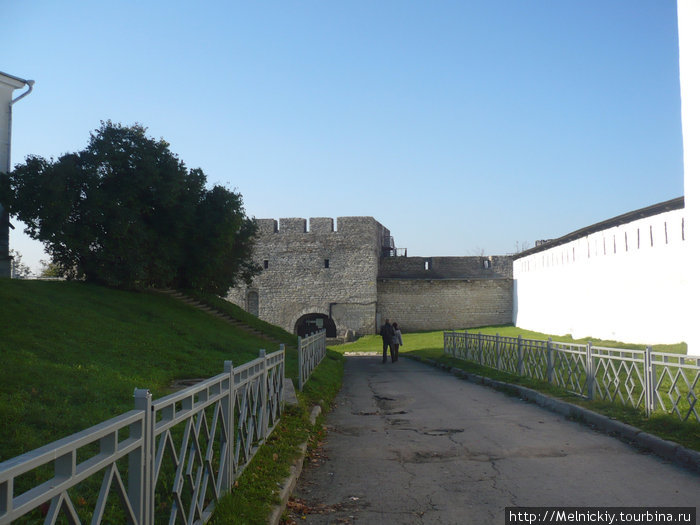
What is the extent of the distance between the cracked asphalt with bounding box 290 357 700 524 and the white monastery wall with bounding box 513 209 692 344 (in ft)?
31.7

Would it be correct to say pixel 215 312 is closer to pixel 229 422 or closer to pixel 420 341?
pixel 420 341

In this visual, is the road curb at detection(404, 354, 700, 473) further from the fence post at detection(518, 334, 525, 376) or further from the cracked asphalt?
the fence post at detection(518, 334, 525, 376)

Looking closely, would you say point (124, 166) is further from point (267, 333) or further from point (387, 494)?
point (387, 494)

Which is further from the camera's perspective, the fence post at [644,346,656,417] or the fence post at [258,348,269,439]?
the fence post at [644,346,656,417]

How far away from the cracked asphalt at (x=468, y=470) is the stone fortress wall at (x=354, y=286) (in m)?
28.8

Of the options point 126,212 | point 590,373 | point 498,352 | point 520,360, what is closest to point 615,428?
point 590,373

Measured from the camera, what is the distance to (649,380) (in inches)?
294

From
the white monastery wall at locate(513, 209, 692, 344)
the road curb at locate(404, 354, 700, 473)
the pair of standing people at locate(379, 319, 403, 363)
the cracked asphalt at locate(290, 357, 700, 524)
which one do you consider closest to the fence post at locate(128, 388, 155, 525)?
the cracked asphalt at locate(290, 357, 700, 524)

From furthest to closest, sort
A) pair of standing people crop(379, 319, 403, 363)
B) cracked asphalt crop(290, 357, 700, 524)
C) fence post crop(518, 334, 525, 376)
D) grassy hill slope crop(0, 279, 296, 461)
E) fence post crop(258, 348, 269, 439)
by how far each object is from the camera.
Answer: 1. pair of standing people crop(379, 319, 403, 363)
2. fence post crop(518, 334, 525, 376)
3. grassy hill slope crop(0, 279, 296, 461)
4. fence post crop(258, 348, 269, 439)
5. cracked asphalt crop(290, 357, 700, 524)

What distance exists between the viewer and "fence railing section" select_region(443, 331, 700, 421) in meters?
6.98

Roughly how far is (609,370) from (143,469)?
25.5 feet

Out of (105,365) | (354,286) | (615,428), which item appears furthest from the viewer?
(354,286)

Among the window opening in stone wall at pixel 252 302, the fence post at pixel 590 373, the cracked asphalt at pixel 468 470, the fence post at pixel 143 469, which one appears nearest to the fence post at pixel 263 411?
the cracked asphalt at pixel 468 470

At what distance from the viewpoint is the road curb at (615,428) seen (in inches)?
220
